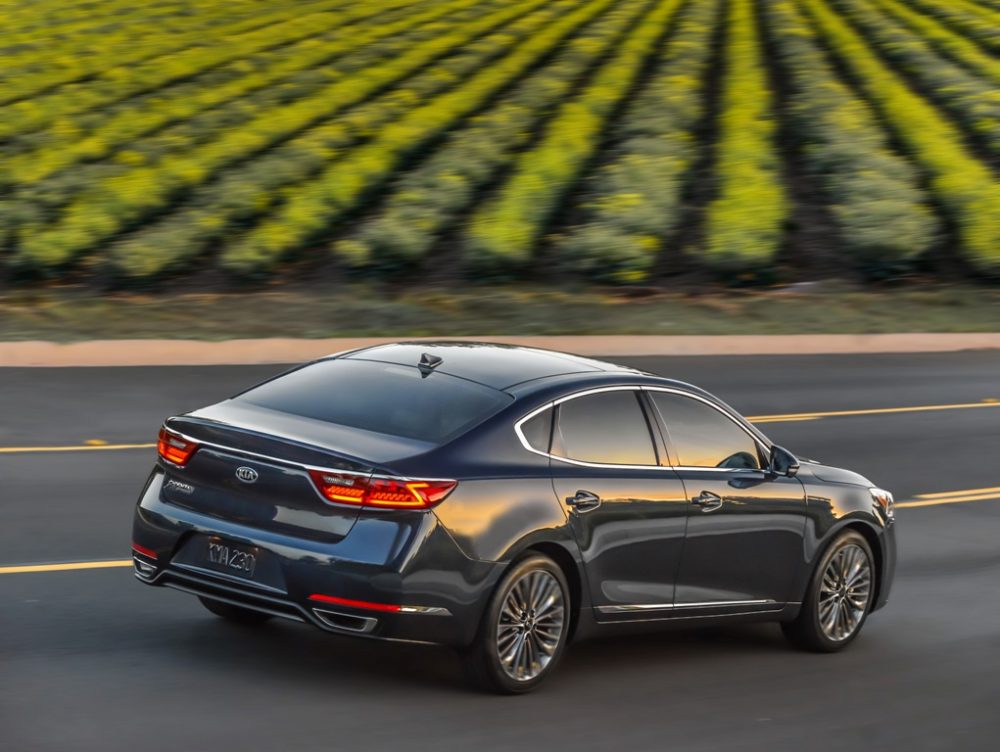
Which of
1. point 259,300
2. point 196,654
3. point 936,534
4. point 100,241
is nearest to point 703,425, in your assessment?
point 196,654

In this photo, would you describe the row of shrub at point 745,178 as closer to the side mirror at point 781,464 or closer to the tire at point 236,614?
the side mirror at point 781,464

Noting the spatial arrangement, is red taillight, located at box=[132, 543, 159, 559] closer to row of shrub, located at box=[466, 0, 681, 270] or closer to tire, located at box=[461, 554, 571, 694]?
tire, located at box=[461, 554, 571, 694]

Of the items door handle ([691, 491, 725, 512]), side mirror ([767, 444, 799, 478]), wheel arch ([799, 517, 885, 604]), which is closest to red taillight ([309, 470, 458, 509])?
door handle ([691, 491, 725, 512])

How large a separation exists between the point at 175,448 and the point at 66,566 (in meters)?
2.51

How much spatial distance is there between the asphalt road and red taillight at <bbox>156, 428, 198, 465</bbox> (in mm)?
951

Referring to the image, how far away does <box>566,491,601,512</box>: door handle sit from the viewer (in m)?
6.93

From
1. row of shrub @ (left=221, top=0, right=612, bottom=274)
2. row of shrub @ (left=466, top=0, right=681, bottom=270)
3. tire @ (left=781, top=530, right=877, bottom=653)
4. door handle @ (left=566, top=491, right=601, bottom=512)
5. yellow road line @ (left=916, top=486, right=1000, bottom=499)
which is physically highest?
door handle @ (left=566, top=491, right=601, bottom=512)

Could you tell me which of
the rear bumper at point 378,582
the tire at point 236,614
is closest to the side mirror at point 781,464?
the rear bumper at point 378,582

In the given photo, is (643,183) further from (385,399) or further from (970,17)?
(970,17)

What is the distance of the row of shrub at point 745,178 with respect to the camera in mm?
24250

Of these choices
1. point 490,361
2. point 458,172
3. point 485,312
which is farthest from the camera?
point 458,172

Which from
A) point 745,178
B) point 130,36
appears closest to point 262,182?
point 745,178

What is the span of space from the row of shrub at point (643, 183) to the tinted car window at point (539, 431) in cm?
1662

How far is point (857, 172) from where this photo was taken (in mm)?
27578
